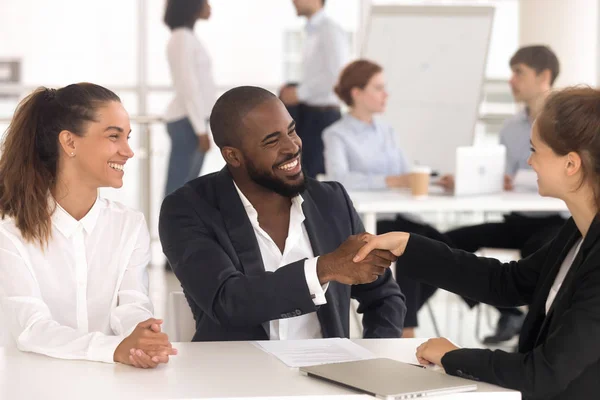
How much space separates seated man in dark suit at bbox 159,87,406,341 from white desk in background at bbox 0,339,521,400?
24 centimetres

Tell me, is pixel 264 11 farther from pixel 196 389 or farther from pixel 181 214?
pixel 196 389

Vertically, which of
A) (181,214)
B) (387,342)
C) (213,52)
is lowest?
(387,342)

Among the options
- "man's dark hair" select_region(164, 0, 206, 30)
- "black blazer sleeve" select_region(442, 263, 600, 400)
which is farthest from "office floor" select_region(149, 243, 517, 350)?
"black blazer sleeve" select_region(442, 263, 600, 400)

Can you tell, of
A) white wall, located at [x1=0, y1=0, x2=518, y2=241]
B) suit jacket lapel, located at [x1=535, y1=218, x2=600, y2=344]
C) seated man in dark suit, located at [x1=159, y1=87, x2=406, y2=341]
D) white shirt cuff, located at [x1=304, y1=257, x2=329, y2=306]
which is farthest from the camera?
white wall, located at [x1=0, y1=0, x2=518, y2=241]

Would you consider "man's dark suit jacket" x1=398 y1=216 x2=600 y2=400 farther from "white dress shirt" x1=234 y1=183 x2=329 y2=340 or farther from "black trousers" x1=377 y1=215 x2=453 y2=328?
"black trousers" x1=377 y1=215 x2=453 y2=328

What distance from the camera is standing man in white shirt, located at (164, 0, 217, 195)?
5781mm

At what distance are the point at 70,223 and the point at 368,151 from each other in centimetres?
253

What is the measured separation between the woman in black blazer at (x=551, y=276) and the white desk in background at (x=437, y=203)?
5.33ft

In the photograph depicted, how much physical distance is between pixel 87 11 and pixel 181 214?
5.40m

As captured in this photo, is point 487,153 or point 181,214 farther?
point 487,153

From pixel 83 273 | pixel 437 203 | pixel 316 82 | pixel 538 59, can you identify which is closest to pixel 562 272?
pixel 83 273

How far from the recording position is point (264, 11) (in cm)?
733

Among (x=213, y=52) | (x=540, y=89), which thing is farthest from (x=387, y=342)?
(x=213, y=52)

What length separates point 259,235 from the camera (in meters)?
2.21
